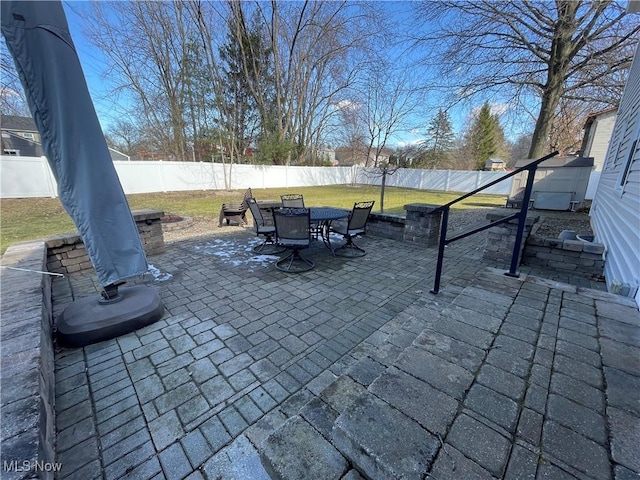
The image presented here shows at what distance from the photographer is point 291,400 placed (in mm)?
1719

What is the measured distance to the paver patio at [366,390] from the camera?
101 cm

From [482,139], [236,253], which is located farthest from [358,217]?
[482,139]

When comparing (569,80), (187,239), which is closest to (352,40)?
(569,80)

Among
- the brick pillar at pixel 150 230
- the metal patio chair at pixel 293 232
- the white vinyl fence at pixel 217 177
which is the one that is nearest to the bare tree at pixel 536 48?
the white vinyl fence at pixel 217 177

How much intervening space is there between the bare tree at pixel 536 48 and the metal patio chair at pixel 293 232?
952cm

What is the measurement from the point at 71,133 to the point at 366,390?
2.58 metres

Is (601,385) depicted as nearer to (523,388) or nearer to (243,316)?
(523,388)

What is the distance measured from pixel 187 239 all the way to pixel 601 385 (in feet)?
19.6

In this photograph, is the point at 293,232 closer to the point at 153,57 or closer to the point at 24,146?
the point at 153,57

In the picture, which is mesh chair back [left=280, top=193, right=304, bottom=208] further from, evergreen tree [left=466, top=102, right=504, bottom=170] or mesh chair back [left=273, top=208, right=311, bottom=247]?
evergreen tree [left=466, top=102, right=504, bottom=170]

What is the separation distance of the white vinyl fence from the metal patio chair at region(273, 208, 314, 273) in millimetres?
5558

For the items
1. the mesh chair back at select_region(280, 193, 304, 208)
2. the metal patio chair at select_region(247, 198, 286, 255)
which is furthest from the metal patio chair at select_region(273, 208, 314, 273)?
the mesh chair back at select_region(280, 193, 304, 208)

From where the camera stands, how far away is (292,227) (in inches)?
154

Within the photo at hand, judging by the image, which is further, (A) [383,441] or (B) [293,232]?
(B) [293,232]
